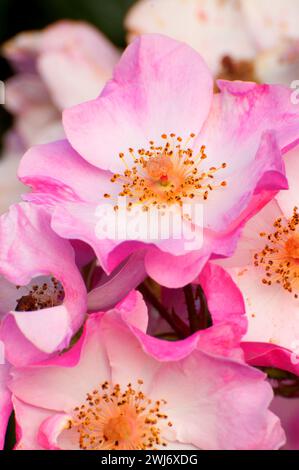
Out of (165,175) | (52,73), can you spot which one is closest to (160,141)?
(165,175)

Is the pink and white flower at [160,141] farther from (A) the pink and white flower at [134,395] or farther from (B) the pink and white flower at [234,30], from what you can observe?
(B) the pink and white flower at [234,30]

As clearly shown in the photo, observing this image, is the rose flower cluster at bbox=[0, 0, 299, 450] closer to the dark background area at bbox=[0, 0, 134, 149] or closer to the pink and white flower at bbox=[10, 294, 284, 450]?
the pink and white flower at bbox=[10, 294, 284, 450]

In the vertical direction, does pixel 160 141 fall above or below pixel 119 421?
above

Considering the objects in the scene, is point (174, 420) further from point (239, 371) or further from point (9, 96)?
point (9, 96)

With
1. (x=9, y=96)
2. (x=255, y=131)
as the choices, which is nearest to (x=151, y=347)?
(x=255, y=131)

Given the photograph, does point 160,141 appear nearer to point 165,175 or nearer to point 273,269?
point 165,175

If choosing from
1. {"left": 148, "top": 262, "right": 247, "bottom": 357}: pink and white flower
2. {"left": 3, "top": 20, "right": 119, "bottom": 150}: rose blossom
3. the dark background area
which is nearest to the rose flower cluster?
{"left": 148, "top": 262, "right": 247, "bottom": 357}: pink and white flower

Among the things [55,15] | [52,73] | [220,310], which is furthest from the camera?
[55,15]
